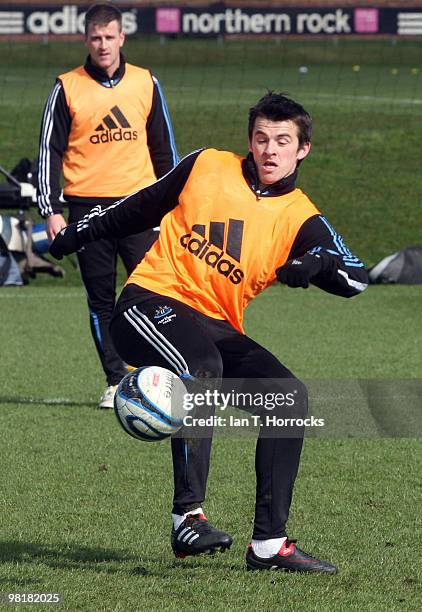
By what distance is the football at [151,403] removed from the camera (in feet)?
15.1

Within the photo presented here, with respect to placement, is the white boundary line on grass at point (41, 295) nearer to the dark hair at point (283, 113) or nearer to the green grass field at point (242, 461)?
the green grass field at point (242, 461)

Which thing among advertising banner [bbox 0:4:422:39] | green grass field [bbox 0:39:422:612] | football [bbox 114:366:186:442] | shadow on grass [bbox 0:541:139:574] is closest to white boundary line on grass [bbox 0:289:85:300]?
green grass field [bbox 0:39:422:612]

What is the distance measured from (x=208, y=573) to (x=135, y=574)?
26cm

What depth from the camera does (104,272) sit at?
27.2ft

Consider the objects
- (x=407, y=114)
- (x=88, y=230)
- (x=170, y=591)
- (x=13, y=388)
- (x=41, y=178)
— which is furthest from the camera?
(x=407, y=114)

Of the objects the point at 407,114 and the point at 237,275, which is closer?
the point at 237,275

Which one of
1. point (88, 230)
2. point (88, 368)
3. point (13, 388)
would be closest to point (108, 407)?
point (13, 388)

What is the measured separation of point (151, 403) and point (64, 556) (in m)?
0.78

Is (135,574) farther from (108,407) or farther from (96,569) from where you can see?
(108,407)

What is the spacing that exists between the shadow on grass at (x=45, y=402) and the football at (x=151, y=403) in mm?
3669

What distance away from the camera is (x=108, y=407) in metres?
8.24

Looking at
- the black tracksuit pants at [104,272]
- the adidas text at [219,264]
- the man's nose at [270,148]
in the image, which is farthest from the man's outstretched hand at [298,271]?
the black tracksuit pants at [104,272]

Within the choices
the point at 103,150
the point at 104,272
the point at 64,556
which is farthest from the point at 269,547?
the point at 103,150

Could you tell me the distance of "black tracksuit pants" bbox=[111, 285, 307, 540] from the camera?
4.79 m
